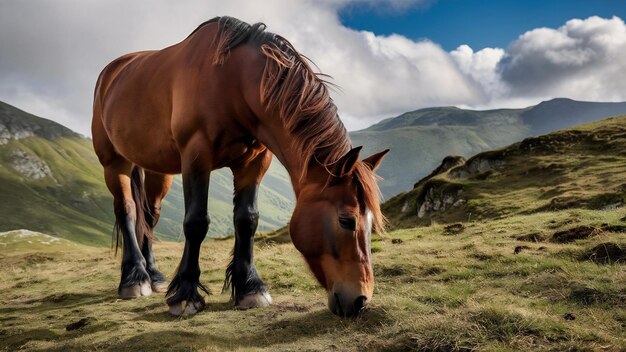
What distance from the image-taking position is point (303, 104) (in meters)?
6.45

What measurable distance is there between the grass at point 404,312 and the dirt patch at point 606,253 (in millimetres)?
201

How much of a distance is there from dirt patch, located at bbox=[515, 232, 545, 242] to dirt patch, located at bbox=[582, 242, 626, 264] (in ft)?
9.28

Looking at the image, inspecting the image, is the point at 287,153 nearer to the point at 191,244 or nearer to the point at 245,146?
the point at 245,146

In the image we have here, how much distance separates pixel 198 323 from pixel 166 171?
3.73 meters

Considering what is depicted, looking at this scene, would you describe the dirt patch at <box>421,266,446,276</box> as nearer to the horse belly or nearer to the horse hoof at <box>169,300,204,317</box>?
the horse hoof at <box>169,300,204,317</box>

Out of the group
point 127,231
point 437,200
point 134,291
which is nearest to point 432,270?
point 134,291

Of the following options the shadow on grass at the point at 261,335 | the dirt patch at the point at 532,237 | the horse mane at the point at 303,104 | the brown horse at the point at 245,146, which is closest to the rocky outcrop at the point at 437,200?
the dirt patch at the point at 532,237

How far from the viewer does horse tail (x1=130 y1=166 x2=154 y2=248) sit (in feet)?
35.6

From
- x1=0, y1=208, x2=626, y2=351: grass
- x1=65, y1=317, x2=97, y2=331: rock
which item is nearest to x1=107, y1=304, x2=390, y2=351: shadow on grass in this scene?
x1=0, y1=208, x2=626, y2=351: grass

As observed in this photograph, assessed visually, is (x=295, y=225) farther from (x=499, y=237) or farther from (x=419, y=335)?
(x=499, y=237)

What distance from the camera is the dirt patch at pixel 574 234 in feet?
33.8

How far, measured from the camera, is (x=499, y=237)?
12438 millimetres

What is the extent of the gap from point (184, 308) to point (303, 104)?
147 inches

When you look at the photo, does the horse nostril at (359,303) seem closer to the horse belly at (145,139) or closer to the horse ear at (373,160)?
the horse ear at (373,160)
